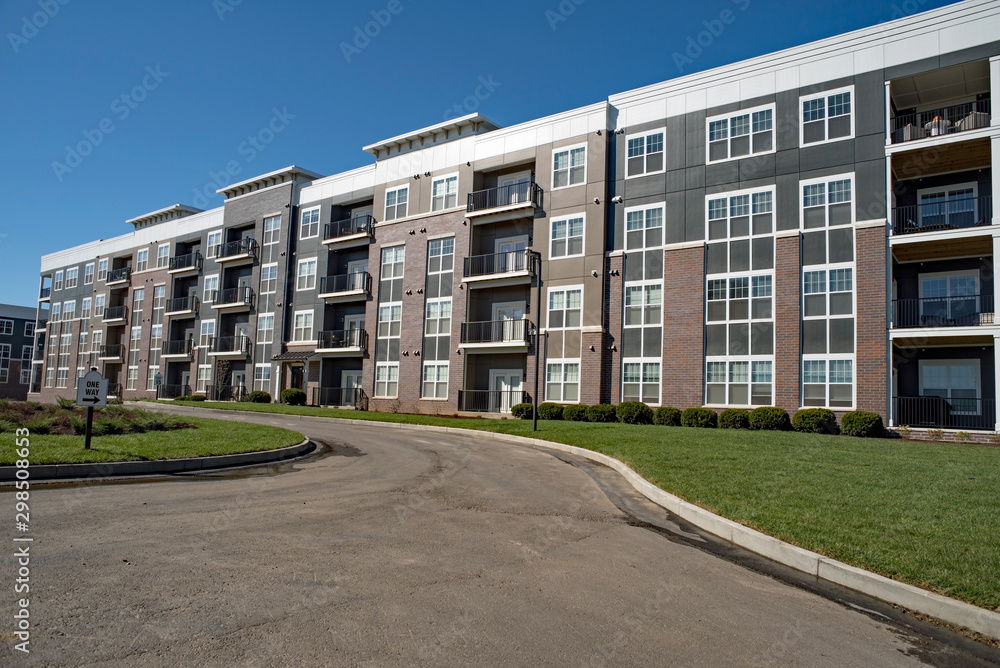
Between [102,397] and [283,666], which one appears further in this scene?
[102,397]

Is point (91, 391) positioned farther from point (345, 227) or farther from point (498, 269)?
point (345, 227)

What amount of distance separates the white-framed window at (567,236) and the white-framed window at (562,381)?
5.58 meters

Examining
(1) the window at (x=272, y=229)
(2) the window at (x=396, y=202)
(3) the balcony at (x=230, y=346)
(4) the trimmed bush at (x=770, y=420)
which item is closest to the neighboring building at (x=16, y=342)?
(3) the balcony at (x=230, y=346)

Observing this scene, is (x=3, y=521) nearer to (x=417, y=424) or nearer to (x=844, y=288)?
(x=417, y=424)

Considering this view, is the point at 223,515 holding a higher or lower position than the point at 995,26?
lower

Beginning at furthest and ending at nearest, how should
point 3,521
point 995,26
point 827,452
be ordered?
point 995,26 < point 827,452 < point 3,521

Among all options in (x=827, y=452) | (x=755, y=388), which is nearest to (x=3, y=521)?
(x=827, y=452)

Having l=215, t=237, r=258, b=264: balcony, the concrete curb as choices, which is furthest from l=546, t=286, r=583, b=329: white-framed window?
l=215, t=237, r=258, b=264: balcony

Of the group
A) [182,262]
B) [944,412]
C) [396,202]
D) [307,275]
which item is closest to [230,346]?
[307,275]

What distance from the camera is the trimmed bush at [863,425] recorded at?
22.7 m

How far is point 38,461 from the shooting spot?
10320 mm

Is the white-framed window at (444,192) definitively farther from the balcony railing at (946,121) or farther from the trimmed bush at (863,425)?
the trimmed bush at (863,425)

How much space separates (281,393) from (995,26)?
135 feet

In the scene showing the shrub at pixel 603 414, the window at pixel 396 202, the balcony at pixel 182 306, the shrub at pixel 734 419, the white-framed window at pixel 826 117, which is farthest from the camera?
the balcony at pixel 182 306
